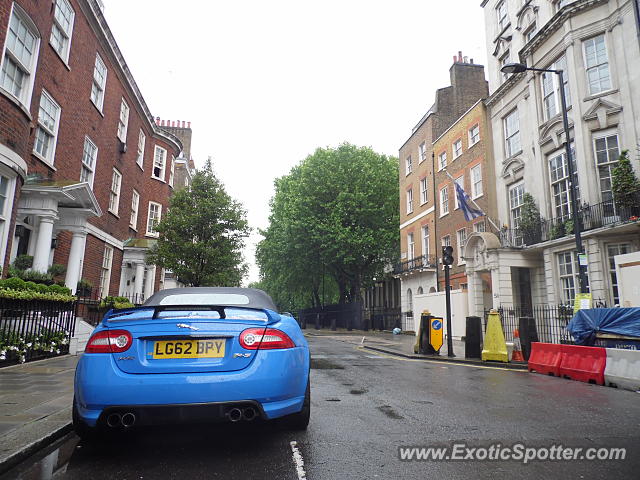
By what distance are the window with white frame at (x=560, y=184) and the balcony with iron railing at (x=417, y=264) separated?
10.8m

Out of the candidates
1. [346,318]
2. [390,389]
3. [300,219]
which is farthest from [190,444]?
[346,318]

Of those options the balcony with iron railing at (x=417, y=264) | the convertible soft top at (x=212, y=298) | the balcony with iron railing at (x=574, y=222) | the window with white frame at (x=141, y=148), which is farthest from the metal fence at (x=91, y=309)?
the balcony with iron railing at (x=417, y=264)

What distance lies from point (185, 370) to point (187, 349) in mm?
159

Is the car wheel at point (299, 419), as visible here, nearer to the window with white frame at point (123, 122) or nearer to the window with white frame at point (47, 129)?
the window with white frame at point (47, 129)

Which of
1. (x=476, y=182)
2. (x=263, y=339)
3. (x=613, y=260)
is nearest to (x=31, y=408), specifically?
(x=263, y=339)

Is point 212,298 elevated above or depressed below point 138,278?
below

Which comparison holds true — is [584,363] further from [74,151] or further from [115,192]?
[115,192]

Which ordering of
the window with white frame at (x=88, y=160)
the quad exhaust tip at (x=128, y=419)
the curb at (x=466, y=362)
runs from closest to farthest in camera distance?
the quad exhaust tip at (x=128, y=419) < the curb at (x=466, y=362) < the window with white frame at (x=88, y=160)

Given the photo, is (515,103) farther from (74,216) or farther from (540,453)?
(540,453)

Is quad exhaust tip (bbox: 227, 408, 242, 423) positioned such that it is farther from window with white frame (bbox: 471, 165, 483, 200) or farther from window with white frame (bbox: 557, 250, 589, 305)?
window with white frame (bbox: 471, 165, 483, 200)

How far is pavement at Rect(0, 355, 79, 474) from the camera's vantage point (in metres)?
3.38

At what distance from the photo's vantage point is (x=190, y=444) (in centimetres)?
369

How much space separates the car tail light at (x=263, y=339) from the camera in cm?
344

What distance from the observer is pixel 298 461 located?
128 inches
